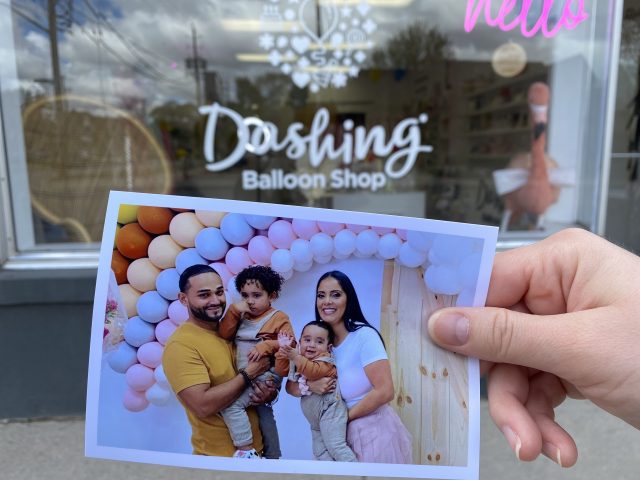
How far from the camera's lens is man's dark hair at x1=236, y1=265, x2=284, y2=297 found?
3.92 feet

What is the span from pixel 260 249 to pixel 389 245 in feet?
0.98

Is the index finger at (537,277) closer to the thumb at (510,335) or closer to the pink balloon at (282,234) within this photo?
the thumb at (510,335)

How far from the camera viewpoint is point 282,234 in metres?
1.17

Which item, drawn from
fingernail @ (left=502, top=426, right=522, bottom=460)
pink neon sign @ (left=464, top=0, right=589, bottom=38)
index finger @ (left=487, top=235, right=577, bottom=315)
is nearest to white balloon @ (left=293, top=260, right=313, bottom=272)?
index finger @ (left=487, top=235, right=577, bottom=315)

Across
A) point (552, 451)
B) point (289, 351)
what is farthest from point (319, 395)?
point (552, 451)

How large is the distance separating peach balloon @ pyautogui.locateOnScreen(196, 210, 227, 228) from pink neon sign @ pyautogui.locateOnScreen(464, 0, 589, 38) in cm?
317

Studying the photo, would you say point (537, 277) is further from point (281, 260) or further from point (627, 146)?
point (627, 146)

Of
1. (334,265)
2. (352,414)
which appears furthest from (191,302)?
(352,414)

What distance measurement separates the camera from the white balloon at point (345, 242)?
3.84 feet

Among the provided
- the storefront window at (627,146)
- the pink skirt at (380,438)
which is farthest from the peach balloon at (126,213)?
the storefront window at (627,146)

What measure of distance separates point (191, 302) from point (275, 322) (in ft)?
0.67

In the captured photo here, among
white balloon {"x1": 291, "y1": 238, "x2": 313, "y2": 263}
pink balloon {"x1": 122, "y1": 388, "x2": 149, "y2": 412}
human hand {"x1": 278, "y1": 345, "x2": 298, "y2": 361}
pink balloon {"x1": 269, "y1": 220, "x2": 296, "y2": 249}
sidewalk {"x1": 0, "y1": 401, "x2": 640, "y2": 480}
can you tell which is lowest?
sidewalk {"x1": 0, "y1": 401, "x2": 640, "y2": 480}

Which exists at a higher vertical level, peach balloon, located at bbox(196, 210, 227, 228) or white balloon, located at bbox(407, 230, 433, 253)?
peach balloon, located at bbox(196, 210, 227, 228)

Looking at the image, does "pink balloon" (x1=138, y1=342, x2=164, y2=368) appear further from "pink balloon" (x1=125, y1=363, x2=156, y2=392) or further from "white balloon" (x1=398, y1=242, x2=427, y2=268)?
"white balloon" (x1=398, y1=242, x2=427, y2=268)
